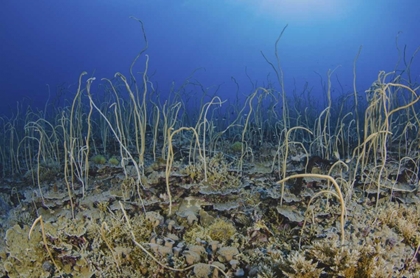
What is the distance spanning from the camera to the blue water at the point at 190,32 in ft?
163

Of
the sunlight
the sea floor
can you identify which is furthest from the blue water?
the sea floor

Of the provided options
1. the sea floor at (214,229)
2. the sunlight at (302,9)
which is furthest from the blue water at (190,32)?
the sea floor at (214,229)

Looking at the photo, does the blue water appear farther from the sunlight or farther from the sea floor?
the sea floor

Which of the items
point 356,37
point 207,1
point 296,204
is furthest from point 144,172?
point 356,37

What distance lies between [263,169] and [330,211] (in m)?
1.20

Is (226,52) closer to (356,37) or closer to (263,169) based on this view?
(356,37)

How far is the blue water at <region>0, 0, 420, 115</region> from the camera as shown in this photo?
4978 centimetres

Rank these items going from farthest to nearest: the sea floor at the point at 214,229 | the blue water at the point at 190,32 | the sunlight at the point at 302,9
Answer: the sunlight at the point at 302,9 < the blue water at the point at 190,32 < the sea floor at the point at 214,229

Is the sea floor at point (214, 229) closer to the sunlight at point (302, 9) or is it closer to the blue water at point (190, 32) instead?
the blue water at point (190, 32)

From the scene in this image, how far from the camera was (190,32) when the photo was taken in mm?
75062

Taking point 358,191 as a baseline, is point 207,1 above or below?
above

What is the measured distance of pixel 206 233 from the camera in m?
2.85

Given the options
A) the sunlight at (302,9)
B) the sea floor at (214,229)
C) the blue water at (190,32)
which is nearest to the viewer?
the sea floor at (214,229)

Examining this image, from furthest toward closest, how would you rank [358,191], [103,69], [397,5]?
[103,69]
[397,5]
[358,191]
